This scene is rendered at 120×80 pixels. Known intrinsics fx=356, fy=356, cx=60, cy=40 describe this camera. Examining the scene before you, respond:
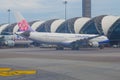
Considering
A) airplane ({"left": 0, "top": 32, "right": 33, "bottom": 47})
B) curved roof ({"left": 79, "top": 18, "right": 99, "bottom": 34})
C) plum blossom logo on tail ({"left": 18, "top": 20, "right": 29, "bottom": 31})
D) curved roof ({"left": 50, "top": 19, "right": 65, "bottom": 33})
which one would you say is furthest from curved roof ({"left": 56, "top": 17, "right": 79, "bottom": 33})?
plum blossom logo on tail ({"left": 18, "top": 20, "right": 29, "bottom": 31})

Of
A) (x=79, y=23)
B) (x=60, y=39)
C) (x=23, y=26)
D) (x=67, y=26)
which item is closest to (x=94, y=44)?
(x=60, y=39)

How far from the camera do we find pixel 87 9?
181 meters

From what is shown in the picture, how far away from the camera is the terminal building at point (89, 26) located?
12188cm

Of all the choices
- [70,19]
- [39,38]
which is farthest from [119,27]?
[39,38]

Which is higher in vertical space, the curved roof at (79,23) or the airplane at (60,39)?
the curved roof at (79,23)

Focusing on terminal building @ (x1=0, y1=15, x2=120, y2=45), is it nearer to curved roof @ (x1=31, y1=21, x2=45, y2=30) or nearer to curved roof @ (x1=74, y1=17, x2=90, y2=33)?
curved roof @ (x1=74, y1=17, x2=90, y2=33)

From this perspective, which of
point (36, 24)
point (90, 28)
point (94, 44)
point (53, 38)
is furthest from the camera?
point (36, 24)

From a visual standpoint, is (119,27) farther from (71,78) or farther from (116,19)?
(71,78)

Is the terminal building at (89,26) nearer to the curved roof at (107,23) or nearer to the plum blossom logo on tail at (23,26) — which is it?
the curved roof at (107,23)

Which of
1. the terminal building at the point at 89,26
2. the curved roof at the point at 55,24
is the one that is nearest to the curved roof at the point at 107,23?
the terminal building at the point at 89,26

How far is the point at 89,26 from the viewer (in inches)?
5015

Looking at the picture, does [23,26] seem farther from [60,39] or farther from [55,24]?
[55,24]

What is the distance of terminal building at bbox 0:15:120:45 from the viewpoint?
400ft

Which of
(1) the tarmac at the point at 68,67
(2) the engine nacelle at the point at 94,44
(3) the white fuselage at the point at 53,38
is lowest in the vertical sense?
(1) the tarmac at the point at 68,67
